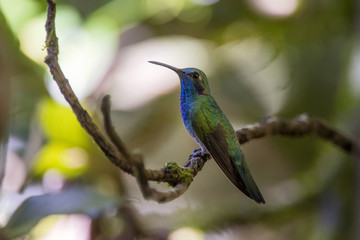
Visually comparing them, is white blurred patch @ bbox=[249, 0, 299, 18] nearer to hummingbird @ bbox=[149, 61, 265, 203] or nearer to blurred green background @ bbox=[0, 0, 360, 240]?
blurred green background @ bbox=[0, 0, 360, 240]

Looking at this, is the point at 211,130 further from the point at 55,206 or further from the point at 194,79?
the point at 55,206

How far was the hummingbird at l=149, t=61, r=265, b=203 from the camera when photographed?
32.1 inches

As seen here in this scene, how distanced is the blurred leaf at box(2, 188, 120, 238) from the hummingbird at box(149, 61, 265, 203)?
32 cm

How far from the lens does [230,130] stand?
36.5 inches

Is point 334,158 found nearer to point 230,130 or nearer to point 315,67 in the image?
point 315,67

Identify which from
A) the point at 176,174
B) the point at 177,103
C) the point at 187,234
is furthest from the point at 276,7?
the point at 176,174

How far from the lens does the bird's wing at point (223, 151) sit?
0.78 metres

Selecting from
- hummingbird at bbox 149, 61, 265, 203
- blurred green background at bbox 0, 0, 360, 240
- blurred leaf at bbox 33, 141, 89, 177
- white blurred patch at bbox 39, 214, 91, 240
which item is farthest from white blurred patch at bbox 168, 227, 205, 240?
hummingbird at bbox 149, 61, 265, 203

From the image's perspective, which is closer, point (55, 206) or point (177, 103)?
point (55, 206)

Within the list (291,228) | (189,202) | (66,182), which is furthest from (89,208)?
(291,228)

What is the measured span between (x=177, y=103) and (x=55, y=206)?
838mm

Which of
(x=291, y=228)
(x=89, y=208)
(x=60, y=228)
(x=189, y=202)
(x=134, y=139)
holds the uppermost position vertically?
(x=89, y=208)

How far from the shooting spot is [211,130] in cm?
95

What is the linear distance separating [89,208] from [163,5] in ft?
3.78
